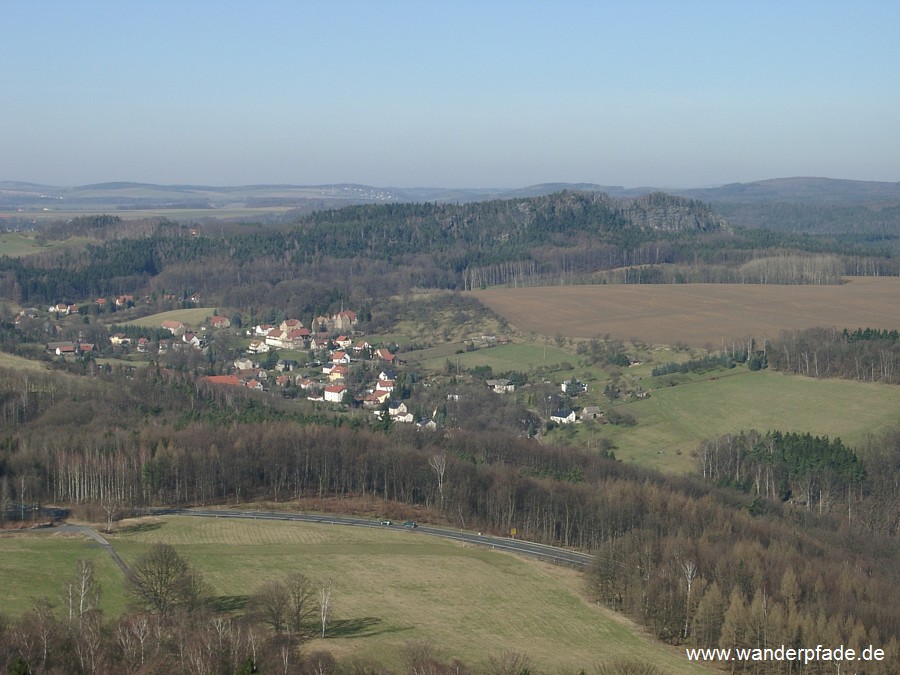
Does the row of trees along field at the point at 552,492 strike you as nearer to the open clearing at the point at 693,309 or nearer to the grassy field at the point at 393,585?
the grassy field at the point at 393,585

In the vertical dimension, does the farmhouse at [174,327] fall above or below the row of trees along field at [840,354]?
below

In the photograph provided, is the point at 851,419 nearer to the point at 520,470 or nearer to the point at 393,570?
the point at 520,470

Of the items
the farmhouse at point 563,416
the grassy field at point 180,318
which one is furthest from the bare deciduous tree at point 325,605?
the grassy field at point 180,318

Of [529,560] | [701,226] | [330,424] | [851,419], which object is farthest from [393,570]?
[701,226]

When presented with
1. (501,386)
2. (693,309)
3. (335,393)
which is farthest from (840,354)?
(335,393)

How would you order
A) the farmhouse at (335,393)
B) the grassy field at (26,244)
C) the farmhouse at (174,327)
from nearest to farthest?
the farmhouse at (335,393) < the farmhouse at (174,327) < the grassy field at (26,244)

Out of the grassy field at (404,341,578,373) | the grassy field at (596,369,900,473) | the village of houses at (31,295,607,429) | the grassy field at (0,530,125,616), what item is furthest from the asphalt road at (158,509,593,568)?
the grassy field at (404,341,578,373)

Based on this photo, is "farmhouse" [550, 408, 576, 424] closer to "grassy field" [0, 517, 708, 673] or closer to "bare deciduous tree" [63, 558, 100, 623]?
"grassy field" [0, 517, 708, 673]
